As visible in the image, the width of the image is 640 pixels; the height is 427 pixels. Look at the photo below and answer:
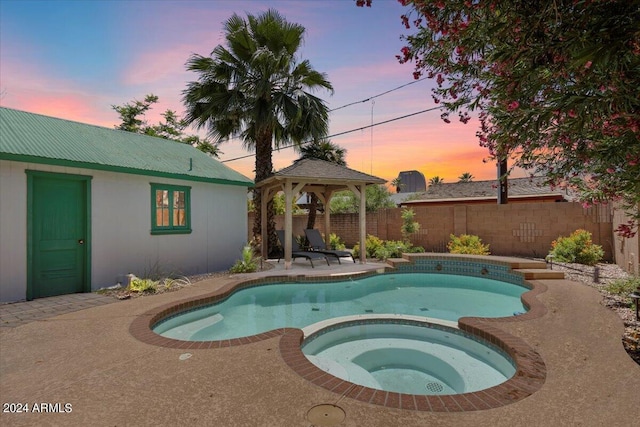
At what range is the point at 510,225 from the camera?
13648mm

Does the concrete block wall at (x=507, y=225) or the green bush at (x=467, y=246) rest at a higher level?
the concrete block wall at (x=507, y=225)

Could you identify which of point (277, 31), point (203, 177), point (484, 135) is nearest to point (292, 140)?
point (277, 31)

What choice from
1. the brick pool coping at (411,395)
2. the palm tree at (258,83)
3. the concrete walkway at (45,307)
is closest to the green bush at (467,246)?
the brick pool coping at (411,395)

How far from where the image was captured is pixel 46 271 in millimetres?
6980

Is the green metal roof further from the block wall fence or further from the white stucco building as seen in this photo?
the block wall fence

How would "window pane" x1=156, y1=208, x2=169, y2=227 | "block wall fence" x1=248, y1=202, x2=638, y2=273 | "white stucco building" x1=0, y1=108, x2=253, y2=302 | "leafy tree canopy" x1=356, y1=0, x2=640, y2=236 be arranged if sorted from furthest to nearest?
"block wall fence" x1=248, y1=202, x2=638, y2=273, "window pane" x1=156, y1=208, x2=169, y2=227, "white stucco building" x1=0, y1=108, x2=253, y2=302, "leafy tree canopy" x1=356, y1=0, x2=640, y2=236

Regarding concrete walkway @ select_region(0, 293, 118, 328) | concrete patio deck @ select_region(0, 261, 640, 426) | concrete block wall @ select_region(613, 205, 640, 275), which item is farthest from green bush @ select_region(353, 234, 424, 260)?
concrete walkway @ select_region(0, 293, 118, 328)

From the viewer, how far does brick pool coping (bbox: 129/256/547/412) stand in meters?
2.85

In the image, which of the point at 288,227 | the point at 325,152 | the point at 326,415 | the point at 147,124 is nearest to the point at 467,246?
the point at 288,227

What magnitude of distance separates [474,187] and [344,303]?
65.2 ft

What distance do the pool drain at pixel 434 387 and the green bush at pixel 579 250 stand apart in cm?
→ 952

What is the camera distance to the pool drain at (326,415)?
8.28 feet

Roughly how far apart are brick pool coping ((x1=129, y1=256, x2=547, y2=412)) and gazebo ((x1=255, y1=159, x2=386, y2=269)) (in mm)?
4680

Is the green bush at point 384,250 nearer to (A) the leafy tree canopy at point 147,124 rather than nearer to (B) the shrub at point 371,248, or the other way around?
(B) the shrub at point 371,248
